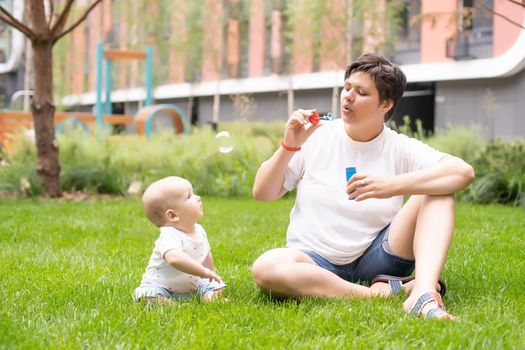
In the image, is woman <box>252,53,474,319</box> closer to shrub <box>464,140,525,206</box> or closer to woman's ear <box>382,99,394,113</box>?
woman's ear <box>382,99,394,113</box>

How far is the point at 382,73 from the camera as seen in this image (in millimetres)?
3066

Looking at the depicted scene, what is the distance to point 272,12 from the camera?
24.5 m

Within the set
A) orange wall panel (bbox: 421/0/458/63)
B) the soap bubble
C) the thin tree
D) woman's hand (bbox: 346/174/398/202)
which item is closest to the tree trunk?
the thin tree

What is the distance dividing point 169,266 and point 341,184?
2.58ft

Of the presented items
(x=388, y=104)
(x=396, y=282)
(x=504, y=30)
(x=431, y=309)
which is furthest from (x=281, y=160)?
(x=504, y=30)

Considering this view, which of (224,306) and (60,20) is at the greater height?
(60,20)

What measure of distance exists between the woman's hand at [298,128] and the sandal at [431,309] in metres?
0.78

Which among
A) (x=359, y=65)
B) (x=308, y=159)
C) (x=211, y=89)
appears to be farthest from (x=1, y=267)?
(x=211, y=89)

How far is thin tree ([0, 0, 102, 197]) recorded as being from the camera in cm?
769

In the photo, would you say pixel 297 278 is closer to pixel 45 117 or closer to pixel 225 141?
pixel 225 141

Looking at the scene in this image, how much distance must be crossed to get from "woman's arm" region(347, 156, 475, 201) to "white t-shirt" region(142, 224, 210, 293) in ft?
2.42

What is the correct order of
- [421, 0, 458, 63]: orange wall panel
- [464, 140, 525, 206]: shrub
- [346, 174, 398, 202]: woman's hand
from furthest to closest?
1. [421, 0, 458, 63]: orange wall panel
2. [464, 140, 525, 206]: shrub
3. [346, 174, 398, 202]: woman's hand

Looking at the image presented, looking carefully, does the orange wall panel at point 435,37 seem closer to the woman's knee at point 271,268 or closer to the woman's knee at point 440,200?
the woman's knee at point 440,200

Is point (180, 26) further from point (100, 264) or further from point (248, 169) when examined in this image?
point (100, 264)
